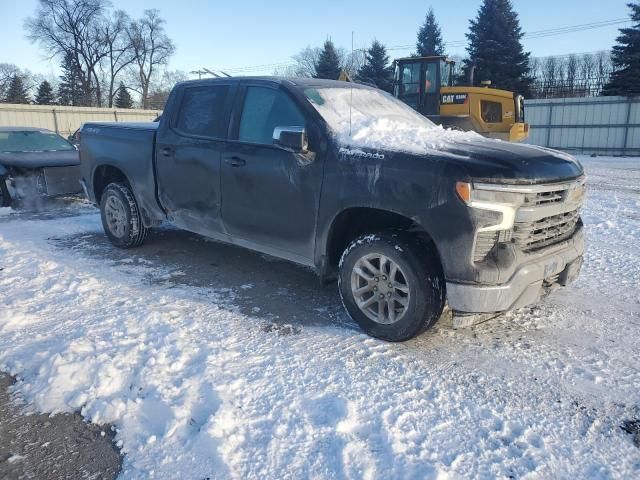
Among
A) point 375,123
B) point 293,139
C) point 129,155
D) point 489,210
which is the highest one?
point 375,123

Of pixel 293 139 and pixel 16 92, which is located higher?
pixel 16 92

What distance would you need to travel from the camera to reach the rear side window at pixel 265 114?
4251mm

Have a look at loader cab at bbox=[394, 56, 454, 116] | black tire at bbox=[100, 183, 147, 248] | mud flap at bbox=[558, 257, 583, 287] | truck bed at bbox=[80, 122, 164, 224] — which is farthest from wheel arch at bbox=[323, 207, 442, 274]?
loader cab at bbox=[394, 56, 454, 116]

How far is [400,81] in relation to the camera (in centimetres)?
1608

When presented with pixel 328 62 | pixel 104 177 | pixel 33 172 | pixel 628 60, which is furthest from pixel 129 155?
pixel 328 62

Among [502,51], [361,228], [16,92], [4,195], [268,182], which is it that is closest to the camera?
[361,228]

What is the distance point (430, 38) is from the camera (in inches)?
1943

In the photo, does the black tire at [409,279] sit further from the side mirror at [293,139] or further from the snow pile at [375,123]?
the side mirror at [293,139]

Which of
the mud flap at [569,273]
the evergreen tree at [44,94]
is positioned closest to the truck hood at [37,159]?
the mud flap at [569,273]

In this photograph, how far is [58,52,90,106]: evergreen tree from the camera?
186 feet

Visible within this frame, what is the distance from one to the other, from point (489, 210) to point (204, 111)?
3.06 metres

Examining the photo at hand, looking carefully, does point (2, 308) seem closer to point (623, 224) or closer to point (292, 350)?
point (292, 350)

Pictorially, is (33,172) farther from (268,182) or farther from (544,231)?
(544,231)

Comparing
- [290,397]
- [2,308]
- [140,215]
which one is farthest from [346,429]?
[140,215]
